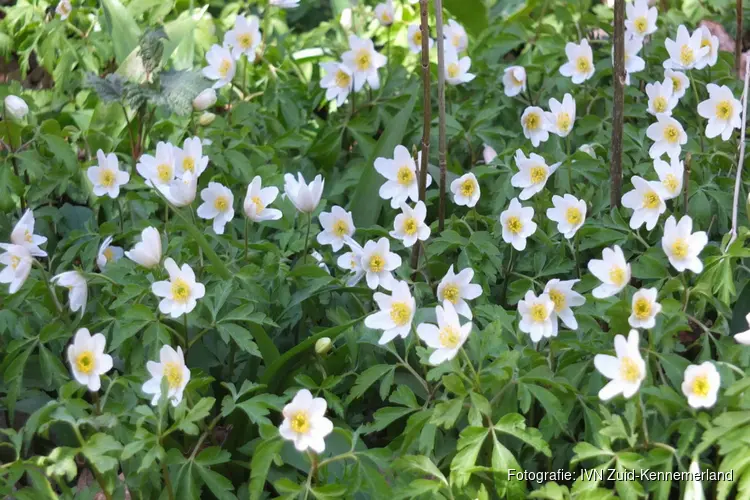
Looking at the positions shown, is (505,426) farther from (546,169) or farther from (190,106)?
(190,106)

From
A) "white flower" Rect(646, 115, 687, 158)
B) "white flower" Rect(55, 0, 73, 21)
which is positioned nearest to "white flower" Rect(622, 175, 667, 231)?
"white flower" Rect(646, 115, 687, 158)

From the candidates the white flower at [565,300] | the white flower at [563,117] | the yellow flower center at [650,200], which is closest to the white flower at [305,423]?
the white flower at [565,300]

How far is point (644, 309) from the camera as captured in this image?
1.93 m

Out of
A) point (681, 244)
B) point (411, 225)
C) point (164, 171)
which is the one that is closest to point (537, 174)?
point (411, 225)

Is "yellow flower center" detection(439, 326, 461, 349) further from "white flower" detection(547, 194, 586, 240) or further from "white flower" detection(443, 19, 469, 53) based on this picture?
"white flower" detection(443, 19, 469, 53)

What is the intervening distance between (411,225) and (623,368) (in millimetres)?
741

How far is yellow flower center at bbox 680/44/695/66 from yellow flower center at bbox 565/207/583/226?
0.77 metres

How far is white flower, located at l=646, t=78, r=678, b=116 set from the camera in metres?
2.68

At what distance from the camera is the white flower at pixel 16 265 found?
220cm

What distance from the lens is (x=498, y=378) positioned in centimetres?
192

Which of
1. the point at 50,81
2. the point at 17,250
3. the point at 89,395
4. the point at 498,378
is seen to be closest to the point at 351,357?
the point at 498,378

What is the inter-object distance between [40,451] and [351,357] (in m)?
0.83

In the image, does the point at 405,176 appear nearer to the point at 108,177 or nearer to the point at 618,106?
the point at 618,106

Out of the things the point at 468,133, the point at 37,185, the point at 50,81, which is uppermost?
the point at 468,133
